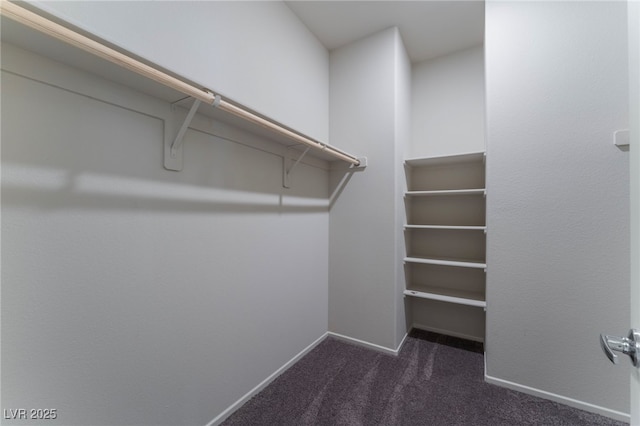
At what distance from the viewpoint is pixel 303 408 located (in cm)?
149

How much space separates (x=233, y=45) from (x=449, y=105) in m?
2.16

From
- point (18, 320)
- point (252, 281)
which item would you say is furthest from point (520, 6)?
point (18, 320)

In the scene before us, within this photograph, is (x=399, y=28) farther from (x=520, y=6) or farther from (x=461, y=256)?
(x=461, y=256)

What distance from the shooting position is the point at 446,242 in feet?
8.17

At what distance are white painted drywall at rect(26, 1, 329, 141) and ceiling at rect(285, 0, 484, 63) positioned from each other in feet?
0.45

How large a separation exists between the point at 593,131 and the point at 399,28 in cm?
166

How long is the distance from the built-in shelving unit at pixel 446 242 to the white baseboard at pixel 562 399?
62 cm

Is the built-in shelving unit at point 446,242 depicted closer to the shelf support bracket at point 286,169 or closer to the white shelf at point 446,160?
the white shelf at point 446,160

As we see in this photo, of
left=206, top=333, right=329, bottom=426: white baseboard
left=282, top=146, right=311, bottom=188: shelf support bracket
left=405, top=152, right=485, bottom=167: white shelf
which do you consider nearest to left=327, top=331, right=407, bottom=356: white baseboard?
left=206, top=333, right=329, bottom=426: white baseboard

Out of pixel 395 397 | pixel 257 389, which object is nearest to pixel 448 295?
pixel 395 397

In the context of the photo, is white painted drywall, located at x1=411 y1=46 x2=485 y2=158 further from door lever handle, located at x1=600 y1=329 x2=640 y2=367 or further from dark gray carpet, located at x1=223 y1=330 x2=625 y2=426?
door lever handle, located at x1=600 y1=329 x2=640 y2=367

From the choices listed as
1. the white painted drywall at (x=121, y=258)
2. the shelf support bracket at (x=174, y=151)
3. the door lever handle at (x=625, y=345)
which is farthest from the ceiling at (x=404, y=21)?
the door lever handle at (x=625, y=345)

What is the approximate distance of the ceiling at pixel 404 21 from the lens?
6.32 ft

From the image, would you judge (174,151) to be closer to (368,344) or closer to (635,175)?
(635,175)
